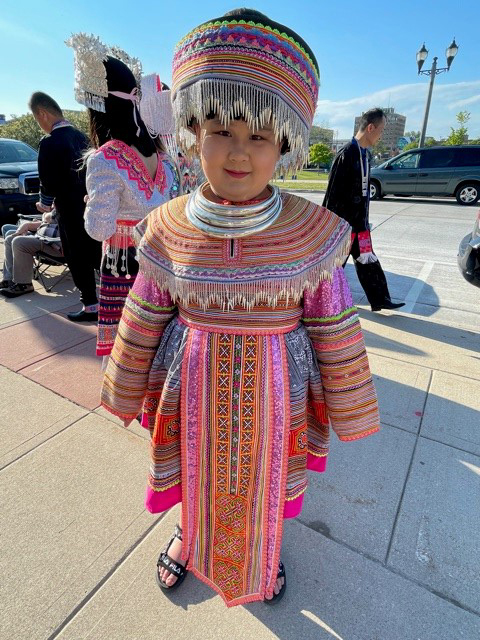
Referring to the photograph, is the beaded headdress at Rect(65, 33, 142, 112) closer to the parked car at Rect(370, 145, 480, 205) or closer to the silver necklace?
the silver necklace

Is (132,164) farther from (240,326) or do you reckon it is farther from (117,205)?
(240,326)

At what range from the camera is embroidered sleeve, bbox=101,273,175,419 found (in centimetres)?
119

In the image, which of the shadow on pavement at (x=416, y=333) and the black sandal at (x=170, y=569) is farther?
the shadow on pavement at (x=416, y=333)

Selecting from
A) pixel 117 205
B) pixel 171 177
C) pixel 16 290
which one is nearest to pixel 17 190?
pixel 16 290

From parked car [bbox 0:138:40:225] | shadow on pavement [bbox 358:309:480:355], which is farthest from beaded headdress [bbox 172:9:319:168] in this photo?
parked car [bbox 0:138:40:225]

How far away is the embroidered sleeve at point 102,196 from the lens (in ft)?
5.93

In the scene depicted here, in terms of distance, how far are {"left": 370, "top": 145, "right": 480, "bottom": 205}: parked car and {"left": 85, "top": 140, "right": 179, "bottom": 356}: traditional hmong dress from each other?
12.6 meters

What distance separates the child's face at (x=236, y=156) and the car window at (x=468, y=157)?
13.7 m

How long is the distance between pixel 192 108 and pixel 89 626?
1.68 meters

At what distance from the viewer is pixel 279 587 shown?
1405 mm

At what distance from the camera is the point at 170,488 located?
1.34 metres

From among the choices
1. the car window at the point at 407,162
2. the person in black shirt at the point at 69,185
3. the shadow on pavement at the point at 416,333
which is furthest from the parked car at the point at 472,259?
the car window at the point at 407,162

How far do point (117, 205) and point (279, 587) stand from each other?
1.81 metres

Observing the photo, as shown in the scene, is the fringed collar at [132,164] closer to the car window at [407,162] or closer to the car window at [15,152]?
the car window at [15,152]
